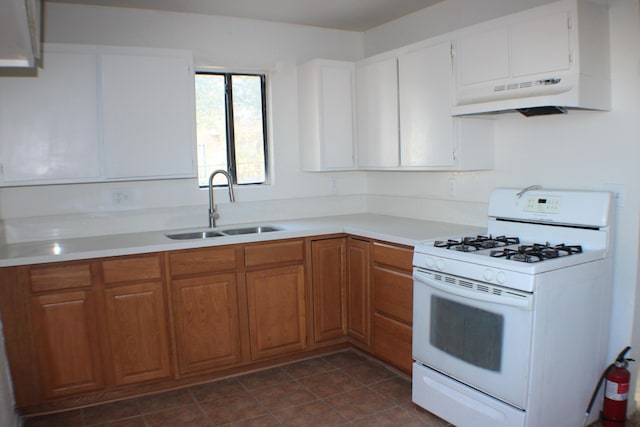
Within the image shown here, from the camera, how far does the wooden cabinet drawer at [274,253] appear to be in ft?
10.4

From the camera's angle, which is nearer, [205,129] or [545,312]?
[545,312]

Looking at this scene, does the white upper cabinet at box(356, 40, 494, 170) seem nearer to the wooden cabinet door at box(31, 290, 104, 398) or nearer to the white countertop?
the white countertop

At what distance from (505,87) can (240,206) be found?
2015 millimetres

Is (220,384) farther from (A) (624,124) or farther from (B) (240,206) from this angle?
(A) (624,124)

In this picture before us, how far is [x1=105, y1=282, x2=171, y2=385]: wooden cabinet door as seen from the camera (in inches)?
112

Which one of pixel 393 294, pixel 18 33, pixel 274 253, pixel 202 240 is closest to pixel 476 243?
pixel 393 294

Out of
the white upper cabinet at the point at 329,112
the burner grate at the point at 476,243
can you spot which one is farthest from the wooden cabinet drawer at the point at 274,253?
the burner grate at the point at 476,243

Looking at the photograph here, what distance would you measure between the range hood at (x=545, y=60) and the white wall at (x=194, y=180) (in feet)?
5.15

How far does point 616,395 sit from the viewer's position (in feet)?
7.91

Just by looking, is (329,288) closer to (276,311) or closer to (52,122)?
(276,311)

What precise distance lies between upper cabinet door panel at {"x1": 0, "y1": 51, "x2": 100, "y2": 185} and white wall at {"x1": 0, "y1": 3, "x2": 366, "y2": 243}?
31 cm

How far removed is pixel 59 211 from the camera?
3.23m

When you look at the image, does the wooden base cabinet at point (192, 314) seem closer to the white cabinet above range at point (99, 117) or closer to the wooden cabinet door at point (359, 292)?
the wooden cabinet door at point (359, 292)

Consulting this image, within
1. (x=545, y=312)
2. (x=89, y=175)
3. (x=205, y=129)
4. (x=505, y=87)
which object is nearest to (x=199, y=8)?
(x=205, y=129)
